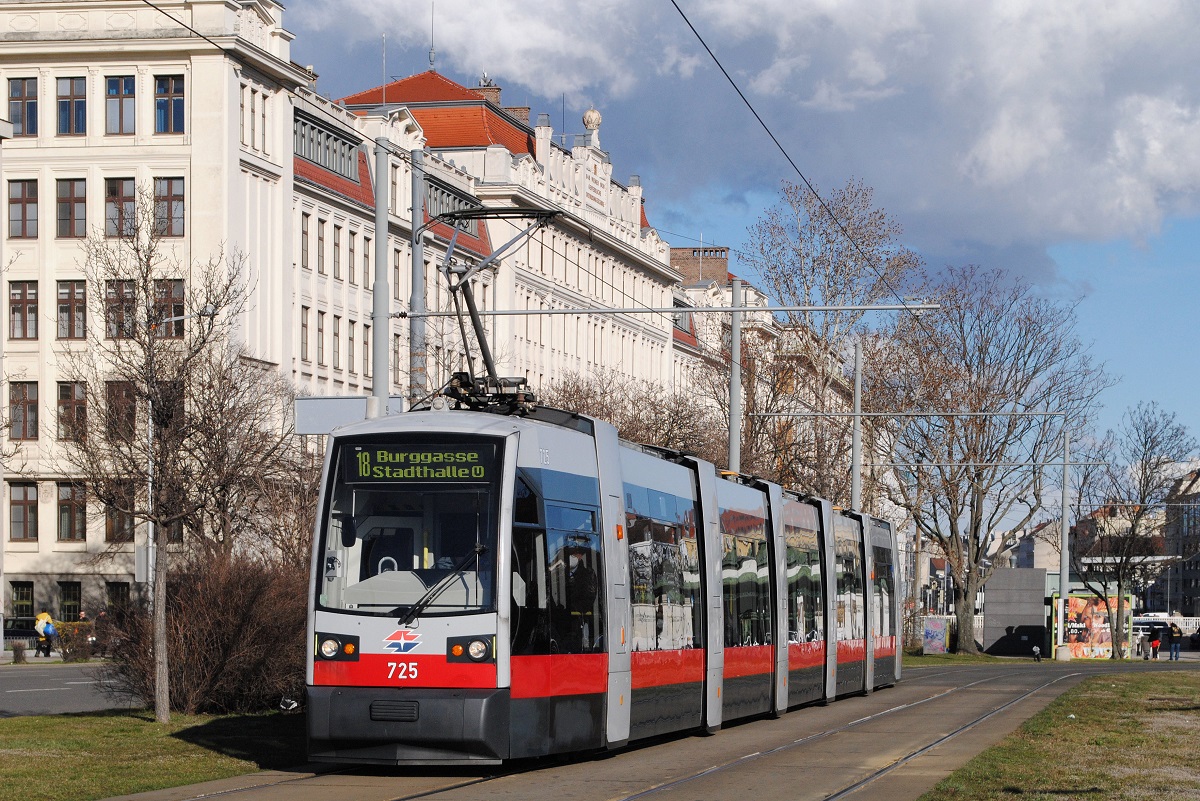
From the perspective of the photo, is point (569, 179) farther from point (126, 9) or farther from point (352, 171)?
point (126, 9)

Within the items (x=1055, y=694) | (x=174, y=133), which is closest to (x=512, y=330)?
(x=174, y=133)

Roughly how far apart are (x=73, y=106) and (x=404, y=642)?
4737 centimetres

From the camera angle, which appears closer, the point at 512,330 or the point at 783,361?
the point at 783,361

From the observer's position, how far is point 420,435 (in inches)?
612

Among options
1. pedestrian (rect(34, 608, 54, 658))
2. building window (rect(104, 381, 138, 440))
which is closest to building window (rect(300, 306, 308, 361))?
pedestrian (rect(34, 608, 54, 658))

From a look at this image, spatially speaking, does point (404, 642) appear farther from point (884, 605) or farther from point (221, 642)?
point (884, 605)

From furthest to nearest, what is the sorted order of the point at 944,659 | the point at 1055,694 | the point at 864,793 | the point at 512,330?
1. the point at 512,330
2. the point at 944,659
3. the point at 1055,694
4. the point at 864,793

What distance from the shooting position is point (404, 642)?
14.9 m

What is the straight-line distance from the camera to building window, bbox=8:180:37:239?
5853cm

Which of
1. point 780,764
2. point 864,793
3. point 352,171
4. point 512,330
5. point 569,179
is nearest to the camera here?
point 864,793

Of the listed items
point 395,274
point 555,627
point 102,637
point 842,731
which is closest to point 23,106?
point 395,274

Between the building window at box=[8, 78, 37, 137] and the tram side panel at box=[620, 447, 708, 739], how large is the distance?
144 ft

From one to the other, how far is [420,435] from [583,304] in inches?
2925

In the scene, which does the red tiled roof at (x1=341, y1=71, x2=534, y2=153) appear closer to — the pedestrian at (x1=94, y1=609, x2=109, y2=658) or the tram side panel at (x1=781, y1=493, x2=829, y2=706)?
the tram side panel at (x1=781, y1=493, x2=829, y2=706)
